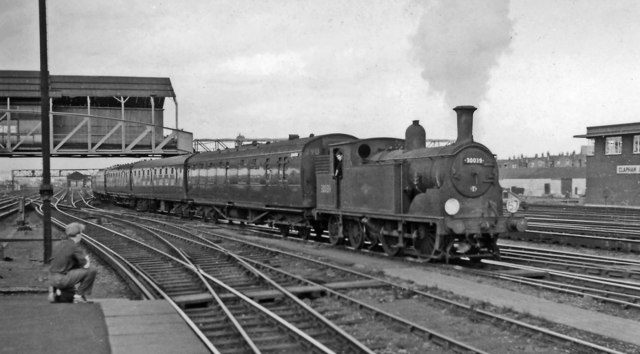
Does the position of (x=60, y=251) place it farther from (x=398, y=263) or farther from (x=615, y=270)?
(x=615, y=270)

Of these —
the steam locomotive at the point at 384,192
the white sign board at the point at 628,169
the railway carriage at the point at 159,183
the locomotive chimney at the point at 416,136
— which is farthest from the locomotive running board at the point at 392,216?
the white sign board at the point at 628,169

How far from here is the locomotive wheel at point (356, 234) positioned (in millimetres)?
14455

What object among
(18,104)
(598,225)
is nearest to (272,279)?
(598,225)

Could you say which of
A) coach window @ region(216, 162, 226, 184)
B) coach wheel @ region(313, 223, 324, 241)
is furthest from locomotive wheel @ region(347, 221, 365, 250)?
coach window @ region(216, 162, 226, 184)

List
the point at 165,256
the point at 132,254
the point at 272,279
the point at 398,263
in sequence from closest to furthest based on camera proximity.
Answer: the point at 272,279
the point at 398,263
the point at 165,256
the point at 132,254

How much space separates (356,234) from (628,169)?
1156 inches

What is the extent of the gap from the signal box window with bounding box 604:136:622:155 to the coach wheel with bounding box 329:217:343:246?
29.3 m

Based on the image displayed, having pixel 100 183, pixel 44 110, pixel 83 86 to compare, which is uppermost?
pixel 83 86

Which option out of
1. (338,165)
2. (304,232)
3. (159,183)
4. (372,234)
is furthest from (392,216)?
(159,183)

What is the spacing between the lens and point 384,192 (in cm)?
1312

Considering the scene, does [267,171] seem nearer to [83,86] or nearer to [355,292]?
[355,292]

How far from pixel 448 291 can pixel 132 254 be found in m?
8.56

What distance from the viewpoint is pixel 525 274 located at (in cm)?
1077

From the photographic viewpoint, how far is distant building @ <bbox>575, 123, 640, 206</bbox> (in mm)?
36719
